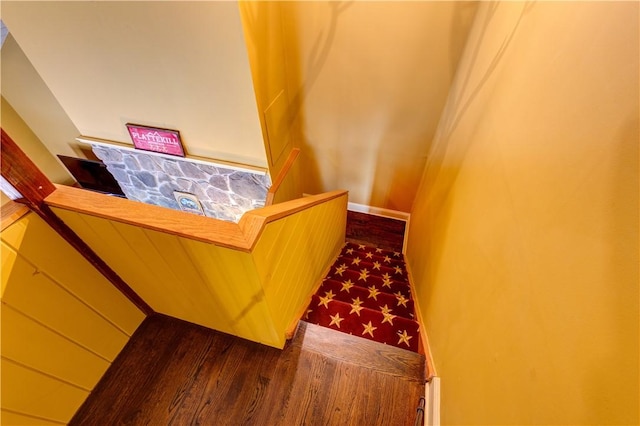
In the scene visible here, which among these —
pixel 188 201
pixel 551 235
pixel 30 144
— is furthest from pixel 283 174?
pixel 30 144

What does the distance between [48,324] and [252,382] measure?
3.13 feet

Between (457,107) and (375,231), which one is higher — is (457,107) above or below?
above

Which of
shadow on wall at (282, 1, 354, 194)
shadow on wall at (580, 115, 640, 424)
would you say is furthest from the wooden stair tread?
shadow on wall at (282, 1, 354, 194)

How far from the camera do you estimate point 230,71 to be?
1.89 metres

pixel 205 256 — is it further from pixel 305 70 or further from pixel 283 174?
pixel 305 70

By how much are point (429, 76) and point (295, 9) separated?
129cm

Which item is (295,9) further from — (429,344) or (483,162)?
(429,344)

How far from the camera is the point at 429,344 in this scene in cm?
154

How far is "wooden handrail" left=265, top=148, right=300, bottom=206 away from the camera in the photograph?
2668 mm

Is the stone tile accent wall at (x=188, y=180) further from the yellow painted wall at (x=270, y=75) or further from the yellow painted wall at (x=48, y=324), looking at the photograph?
the yellow painted wall at (x=48, y=324)

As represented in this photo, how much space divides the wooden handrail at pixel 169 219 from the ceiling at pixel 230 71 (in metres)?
1.34

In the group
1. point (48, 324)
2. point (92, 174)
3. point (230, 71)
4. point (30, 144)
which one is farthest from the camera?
point (92, 174)

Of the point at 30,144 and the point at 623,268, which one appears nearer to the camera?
the point at 623,268

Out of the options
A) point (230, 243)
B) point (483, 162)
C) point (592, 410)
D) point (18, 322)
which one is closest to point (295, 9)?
point (483, 162)
